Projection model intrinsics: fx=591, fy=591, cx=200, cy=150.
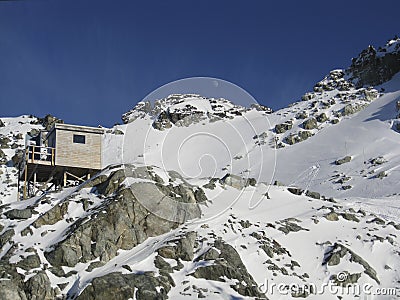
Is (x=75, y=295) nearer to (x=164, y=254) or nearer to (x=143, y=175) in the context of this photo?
(x=164, y=254)

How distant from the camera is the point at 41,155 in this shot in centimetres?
4444

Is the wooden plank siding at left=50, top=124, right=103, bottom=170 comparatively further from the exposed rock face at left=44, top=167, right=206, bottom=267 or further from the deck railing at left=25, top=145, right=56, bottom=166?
the exposed rock face at left=44, top=167, right=206, bottom=267

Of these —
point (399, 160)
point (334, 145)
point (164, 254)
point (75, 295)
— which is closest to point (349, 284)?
point (164, 254)

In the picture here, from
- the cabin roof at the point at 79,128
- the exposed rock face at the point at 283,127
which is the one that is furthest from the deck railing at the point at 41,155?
the exposed rock face at the point at 283,127

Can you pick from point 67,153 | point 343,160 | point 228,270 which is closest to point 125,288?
point 228,270

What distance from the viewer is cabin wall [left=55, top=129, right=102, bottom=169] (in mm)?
43812

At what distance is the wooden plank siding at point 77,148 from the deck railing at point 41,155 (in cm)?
57

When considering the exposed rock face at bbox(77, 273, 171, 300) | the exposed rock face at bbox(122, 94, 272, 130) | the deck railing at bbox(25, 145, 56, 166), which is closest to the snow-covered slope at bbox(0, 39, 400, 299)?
the exposed rock face at bbox(77, 273, 171, 300)

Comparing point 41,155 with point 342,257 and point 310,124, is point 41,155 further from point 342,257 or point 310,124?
point 310,124

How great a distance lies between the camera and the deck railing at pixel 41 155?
43625mm

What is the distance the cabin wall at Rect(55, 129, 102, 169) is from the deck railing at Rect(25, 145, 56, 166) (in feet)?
1.99

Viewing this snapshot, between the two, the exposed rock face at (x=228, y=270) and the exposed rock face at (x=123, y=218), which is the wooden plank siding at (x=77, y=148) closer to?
the exposed rock face at (x=123, y=218)

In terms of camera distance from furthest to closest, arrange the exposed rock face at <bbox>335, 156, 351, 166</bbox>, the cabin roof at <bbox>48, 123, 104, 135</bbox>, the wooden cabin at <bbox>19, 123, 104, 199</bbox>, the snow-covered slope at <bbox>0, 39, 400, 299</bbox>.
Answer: the exposed rock face at <bbox>335, 156, 351, 166</bbox> < the cabin roof at <bbox>48, 123, 104, 135</bbox> < the wooden cabin at <bbox>19, 123, 104, 199</bbox> < the snow-covered slope at <bbox>0, 39, 400, 299</bbox>

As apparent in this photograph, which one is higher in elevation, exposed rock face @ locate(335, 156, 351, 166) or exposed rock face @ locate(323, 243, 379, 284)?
exposed rock face @ locate(335, 156, 351, 166)
